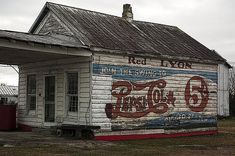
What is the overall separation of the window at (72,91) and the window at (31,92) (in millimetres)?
2752

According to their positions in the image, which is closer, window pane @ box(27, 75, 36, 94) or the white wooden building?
the white wooden building

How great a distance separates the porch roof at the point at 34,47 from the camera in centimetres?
Answer: 1448

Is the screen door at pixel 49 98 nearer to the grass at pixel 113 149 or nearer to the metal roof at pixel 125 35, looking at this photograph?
the metal roof at pixel 125 35

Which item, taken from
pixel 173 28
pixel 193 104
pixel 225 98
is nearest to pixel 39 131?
pixel 193 104

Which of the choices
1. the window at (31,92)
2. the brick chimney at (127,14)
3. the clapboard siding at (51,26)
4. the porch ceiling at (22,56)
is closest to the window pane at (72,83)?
the porch ceiling at (22,56)

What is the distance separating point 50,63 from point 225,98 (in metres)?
27.7

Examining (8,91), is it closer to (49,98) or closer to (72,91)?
(49,98)

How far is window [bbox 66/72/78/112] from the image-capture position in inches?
683

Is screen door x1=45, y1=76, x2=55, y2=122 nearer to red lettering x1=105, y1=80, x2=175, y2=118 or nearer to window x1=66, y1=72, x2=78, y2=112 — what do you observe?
window x1=66, y1=72, x2=78, y2=112

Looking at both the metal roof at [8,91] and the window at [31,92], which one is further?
the metal roof at [8,91]

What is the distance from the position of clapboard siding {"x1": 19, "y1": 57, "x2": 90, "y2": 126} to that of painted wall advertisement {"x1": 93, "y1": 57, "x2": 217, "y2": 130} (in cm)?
70

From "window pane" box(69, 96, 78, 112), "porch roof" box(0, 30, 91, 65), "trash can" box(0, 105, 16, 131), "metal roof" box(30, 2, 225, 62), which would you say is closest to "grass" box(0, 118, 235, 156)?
"window pane" box(69, 96, 78, 112)

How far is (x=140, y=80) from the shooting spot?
1814 cm

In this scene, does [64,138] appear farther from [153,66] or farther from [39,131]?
[153,66]
